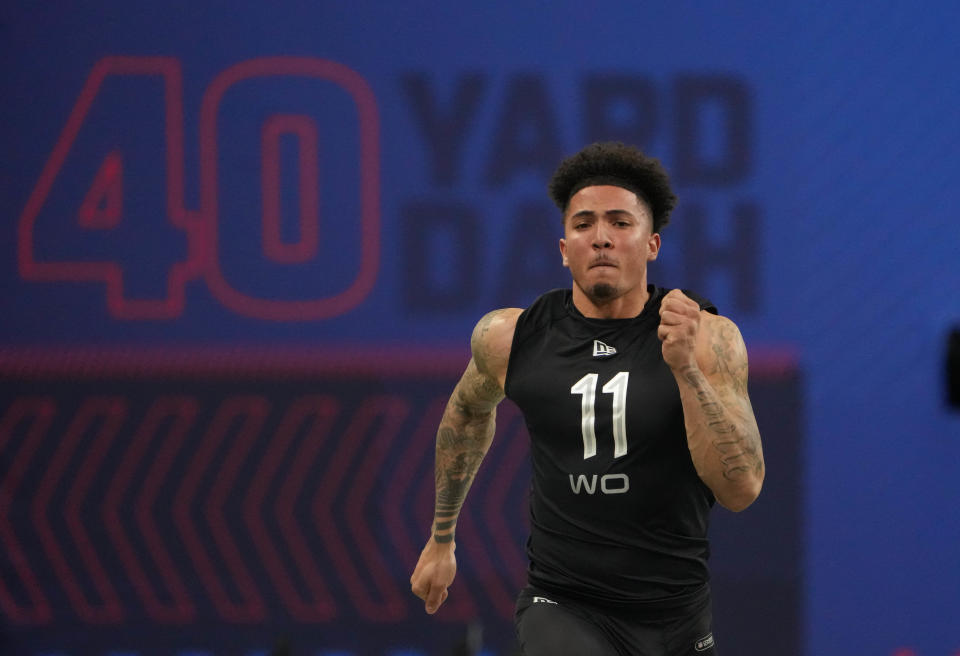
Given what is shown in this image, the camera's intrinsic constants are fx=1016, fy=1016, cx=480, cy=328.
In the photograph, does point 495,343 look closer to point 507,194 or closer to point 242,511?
point 507,194

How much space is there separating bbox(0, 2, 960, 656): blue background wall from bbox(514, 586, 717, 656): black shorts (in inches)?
79.9

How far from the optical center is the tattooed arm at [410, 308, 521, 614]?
290cm

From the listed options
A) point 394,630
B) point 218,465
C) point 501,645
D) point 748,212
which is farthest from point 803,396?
point 218,465

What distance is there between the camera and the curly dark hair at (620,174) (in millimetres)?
2809

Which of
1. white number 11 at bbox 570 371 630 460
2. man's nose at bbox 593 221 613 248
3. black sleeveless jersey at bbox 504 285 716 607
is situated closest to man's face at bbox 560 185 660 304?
man's nose at bbox 593 221 613 248

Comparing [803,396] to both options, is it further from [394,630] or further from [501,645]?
[394,630]

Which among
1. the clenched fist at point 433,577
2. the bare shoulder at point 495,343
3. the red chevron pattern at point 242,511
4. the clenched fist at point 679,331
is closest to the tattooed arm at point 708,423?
the clenched fist at point 679,331

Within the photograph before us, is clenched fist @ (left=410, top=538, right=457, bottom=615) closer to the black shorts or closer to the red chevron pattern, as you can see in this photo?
the black shorts

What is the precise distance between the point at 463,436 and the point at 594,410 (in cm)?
A: 60

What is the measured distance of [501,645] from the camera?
14.6 ft

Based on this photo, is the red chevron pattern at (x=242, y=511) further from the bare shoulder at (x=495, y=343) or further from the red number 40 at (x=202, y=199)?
the bare shoulder at (x=495, y=343)

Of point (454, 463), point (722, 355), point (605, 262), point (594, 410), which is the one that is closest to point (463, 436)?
point (454, 463)

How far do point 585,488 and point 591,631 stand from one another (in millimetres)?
356

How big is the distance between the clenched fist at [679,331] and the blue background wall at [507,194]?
2.14 meters
